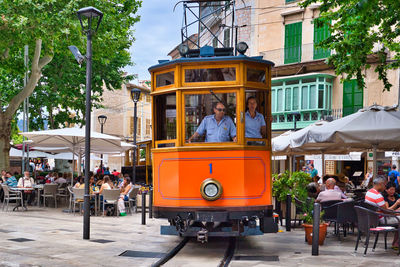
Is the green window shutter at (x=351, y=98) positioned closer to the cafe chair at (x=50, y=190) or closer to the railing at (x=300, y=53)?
the railing at (x=300, y=53)

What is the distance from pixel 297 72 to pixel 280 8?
3.95 meters

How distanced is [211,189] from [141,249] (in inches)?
72.1

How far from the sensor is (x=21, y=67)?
60.4 feet

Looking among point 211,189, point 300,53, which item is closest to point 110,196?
point 211,189

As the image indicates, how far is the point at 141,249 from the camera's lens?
28.8 ft

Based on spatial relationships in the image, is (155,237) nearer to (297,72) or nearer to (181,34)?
(181,34)

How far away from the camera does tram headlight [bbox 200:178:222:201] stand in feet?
26.2

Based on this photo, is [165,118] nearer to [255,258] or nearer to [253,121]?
[253,121]

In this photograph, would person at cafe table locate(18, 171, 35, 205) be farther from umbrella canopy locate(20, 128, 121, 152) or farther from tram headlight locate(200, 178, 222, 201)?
tram headlight locate(200, 178, 222, 201)

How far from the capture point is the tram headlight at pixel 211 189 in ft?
26.2

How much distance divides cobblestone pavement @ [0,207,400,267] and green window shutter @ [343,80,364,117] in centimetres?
1539

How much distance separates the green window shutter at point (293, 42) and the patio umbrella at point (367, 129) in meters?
17.3

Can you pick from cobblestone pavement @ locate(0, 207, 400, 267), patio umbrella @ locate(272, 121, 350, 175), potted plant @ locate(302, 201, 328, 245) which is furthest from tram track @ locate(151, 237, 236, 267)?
patio umbrella @ locate(272, 121, 350, 175)

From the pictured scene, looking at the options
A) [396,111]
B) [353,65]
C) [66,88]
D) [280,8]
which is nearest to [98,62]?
[66,88]
